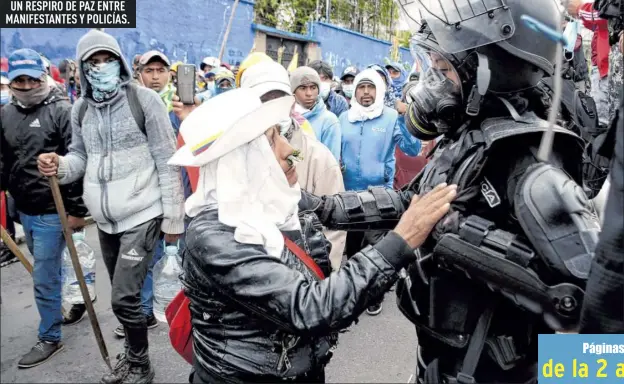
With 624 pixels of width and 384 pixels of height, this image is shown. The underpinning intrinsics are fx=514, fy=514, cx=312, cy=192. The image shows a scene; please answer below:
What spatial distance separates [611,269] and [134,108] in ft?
9.78

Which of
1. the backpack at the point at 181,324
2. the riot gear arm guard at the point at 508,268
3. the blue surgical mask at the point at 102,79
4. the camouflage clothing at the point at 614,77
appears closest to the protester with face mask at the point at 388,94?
the camouflage clothing at the point at 614,77

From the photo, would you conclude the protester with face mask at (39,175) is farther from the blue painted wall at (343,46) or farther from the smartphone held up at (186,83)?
the blue painted wall at (343,46)

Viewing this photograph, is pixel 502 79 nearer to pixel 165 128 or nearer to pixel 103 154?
pixel 165 128

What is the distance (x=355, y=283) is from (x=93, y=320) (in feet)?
8.25

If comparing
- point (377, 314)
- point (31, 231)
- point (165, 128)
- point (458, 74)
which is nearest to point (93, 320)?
point (31, 231)

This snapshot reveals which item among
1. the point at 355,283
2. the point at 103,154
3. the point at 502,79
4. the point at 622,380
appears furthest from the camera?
the point at 103,154

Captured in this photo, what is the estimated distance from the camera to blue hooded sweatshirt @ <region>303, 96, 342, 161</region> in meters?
4.60

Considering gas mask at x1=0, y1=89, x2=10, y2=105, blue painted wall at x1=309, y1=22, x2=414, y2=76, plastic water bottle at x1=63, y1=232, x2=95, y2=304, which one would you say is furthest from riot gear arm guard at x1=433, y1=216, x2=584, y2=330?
blue painted wall at x1=309, y1=22, x2=414, y2=76

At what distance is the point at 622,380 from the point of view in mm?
1301

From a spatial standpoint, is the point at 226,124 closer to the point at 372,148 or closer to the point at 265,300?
the point at 265,300

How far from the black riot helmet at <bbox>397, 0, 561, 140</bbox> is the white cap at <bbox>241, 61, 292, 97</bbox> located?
168cm

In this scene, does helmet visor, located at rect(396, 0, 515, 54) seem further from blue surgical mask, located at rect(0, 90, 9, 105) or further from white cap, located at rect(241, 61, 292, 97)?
blue surgical mask, located at rect(0, 90, 9, 105)

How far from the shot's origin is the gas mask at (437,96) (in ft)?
5.94

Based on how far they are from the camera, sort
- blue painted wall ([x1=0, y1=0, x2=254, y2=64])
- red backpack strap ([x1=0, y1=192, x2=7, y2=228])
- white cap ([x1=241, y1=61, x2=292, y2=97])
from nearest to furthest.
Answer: white cap ([x1=241, y1=61, x2=292, y2=97])
red backpack strap ([x1=0, y1=192, x2=7, y2=228])
blue painted wall ([x1=0, y1=0, x2=254, y2=64])
